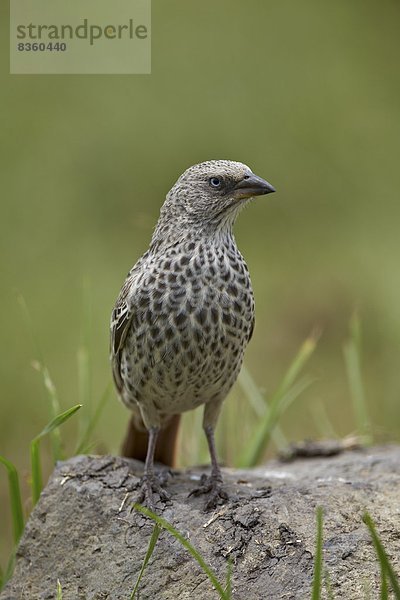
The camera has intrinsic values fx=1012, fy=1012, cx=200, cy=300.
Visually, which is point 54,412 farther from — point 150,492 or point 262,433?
point 262,433

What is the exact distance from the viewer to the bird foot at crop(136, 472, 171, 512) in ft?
12.9

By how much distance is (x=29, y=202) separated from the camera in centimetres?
856

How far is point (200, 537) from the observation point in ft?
12.1

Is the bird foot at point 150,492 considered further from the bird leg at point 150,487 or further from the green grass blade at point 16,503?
the green grass blade at point 16,503

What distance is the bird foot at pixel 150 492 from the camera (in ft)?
12.9

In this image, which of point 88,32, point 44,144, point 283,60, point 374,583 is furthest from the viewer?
point 283,60

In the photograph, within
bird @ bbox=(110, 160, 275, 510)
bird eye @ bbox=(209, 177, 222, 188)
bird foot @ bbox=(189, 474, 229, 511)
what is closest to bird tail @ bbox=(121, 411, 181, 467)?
bird @ bbox=(110, 160, 275, 510)

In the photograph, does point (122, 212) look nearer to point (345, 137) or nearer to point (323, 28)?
point (345, 137)

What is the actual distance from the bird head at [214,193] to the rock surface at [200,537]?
1.06m

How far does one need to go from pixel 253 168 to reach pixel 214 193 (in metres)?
4.43

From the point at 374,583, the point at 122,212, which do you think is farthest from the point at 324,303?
the point at 374,583

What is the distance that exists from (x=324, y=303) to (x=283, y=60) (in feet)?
9.57

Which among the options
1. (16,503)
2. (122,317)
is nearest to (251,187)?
(122,317)

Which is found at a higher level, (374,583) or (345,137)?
(345,137)
